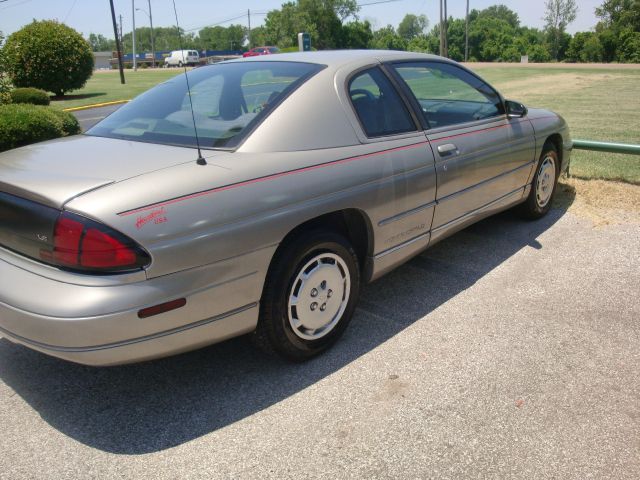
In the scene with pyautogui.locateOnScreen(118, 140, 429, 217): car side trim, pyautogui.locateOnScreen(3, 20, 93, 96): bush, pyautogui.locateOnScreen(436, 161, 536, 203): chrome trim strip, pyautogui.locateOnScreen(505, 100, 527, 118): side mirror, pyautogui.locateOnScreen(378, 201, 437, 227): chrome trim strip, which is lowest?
pyautogui.locateOnScreen(378, 201, 437, 227): chrome trim strip

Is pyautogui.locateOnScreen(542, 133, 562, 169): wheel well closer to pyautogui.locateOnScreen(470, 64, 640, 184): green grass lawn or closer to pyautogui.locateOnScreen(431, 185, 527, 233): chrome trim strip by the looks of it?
pyautogui.locateOnScreen(431, 185, 527, 233): chrome trim strip

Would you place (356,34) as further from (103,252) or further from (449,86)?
(103,252)

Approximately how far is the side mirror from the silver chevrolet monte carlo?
1.19ft

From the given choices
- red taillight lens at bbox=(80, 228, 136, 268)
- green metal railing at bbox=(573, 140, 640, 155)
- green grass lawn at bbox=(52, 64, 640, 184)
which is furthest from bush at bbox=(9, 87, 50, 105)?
red taillight lens at bbox=(80, 228, 136, 268)

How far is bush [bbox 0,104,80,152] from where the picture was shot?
294 inches

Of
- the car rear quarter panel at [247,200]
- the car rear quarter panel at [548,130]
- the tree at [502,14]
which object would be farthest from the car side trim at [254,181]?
the tree at [502,14]

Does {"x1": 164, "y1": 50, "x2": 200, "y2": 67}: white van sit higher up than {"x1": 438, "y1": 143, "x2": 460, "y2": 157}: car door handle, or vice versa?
{"x1": 164, "y1": 50, "x2": 200, "y2": 67}: white van

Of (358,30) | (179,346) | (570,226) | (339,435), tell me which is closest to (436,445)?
(339,435)

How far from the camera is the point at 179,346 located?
249cm

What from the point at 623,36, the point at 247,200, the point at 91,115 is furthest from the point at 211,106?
the point at 623,36

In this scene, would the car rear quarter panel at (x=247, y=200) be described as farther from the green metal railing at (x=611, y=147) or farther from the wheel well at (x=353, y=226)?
the green metal railing at (x=611, y=147)

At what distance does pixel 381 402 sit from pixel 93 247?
1.48 metres

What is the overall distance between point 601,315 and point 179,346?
8.55ft

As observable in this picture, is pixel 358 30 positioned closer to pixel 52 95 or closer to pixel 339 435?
pixel 52 95
